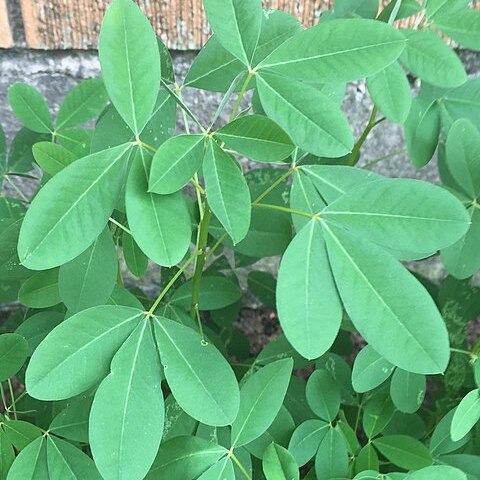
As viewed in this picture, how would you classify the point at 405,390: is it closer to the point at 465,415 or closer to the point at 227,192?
the point at 465,415

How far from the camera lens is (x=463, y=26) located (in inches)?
28.3

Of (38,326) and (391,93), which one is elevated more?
(391,93)

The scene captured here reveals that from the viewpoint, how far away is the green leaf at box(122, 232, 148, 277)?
0.79 m

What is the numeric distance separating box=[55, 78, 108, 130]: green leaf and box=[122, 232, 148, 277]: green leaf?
0.70 feet

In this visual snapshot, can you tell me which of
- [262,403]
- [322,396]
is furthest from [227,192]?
[322,396]

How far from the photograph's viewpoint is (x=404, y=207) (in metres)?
0.58

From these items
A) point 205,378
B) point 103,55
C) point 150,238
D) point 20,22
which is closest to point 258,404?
point 205,378

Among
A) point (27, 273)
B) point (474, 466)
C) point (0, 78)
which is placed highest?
point (0, 78)

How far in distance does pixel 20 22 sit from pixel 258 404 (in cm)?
81

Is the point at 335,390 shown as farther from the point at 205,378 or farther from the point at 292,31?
the point at 292,31

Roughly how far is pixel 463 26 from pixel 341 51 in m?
0.24

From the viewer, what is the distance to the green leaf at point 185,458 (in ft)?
2.23

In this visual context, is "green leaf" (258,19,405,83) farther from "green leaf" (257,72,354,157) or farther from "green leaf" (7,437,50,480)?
"green leaf" (7,437,50,480)

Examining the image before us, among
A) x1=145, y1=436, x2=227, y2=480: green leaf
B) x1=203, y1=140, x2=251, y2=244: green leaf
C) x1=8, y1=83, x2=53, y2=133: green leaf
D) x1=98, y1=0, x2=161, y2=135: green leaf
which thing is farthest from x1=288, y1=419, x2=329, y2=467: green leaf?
x1=8, y1=83, x2=53, y2=133: green leaf
